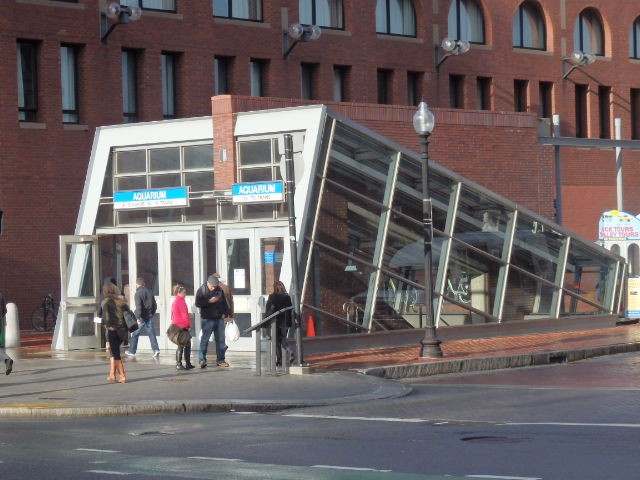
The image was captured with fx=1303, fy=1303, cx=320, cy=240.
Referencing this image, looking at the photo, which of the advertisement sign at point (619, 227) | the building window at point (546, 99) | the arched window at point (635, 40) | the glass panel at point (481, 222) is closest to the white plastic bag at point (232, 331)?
the glass panel at point (481, 222)

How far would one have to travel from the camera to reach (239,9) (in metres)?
42.8

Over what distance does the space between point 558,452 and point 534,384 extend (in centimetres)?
848

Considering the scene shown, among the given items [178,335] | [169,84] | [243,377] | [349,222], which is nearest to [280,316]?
[243,377]

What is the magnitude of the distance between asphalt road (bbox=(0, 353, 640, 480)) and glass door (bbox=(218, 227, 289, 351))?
7149 millimetres

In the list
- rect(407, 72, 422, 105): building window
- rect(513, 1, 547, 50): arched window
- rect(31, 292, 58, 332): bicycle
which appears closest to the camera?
rect(31, 292, 58, 332): bicycle

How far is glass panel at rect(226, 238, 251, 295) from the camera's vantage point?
86.1 feet

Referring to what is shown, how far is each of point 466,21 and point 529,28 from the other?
3.40 metres

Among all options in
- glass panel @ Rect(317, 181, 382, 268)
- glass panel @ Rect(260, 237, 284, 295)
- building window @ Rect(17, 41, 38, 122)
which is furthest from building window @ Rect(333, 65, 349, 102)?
glass panel @ Rect(260, 237, 284, 295)

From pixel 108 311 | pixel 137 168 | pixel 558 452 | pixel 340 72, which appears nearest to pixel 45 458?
pixel 558 452

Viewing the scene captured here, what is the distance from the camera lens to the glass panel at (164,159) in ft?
91.4

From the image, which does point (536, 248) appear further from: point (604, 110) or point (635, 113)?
point (635, 113)

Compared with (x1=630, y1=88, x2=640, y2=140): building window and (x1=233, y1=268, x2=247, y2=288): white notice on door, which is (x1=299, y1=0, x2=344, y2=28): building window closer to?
(x1=630, y1=88, x2=640, y2=140): building window

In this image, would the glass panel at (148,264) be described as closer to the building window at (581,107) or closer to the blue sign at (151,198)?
the blue sign at (151,198)

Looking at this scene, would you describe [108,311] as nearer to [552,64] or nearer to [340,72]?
[340,72]
